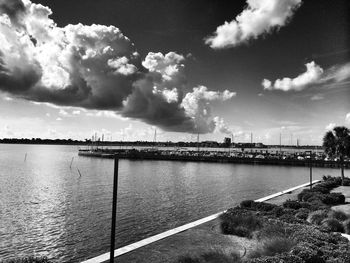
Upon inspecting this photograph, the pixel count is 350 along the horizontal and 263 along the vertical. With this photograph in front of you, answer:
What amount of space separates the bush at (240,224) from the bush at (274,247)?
366cm

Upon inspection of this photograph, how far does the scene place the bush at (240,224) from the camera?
14.8m

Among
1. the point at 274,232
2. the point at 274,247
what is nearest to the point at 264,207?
the point at 274,232

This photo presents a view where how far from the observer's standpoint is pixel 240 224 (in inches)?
604

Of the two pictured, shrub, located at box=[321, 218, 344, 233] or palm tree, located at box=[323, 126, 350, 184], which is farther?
palm tree, located at box=[323, 126, 350, 184]

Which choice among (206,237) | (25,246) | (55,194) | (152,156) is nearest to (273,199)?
(206,237)

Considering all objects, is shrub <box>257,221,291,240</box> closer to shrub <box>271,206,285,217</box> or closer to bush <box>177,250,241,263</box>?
bush <box>177,250,241,263</box>

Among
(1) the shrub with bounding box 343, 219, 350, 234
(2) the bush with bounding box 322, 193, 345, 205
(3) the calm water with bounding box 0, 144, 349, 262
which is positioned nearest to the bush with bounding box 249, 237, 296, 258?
(1) the shrub with bounding box 343, 219, 350, 234

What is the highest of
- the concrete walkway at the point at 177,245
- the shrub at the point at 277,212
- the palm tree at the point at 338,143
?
the palm tree at the point at 338,143

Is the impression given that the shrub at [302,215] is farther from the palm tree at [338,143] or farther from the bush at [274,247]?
the palm tree at [338,143]

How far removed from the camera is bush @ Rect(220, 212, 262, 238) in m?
14.8

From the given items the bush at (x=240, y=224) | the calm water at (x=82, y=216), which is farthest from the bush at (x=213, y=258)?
the calm water at (x=82, y=216)

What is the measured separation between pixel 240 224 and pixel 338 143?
29.4m

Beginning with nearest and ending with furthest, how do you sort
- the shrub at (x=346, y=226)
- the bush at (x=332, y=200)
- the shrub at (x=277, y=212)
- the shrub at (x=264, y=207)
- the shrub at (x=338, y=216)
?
the shrub at (x=346, y=226) < the shrub at (x=338, y=216) < the shrub at (x=277, y=212) < the shrub at (x=264, y=207) < the bush at (x=332, y=200)

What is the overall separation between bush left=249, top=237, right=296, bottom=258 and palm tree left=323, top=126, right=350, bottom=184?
1265 inches
